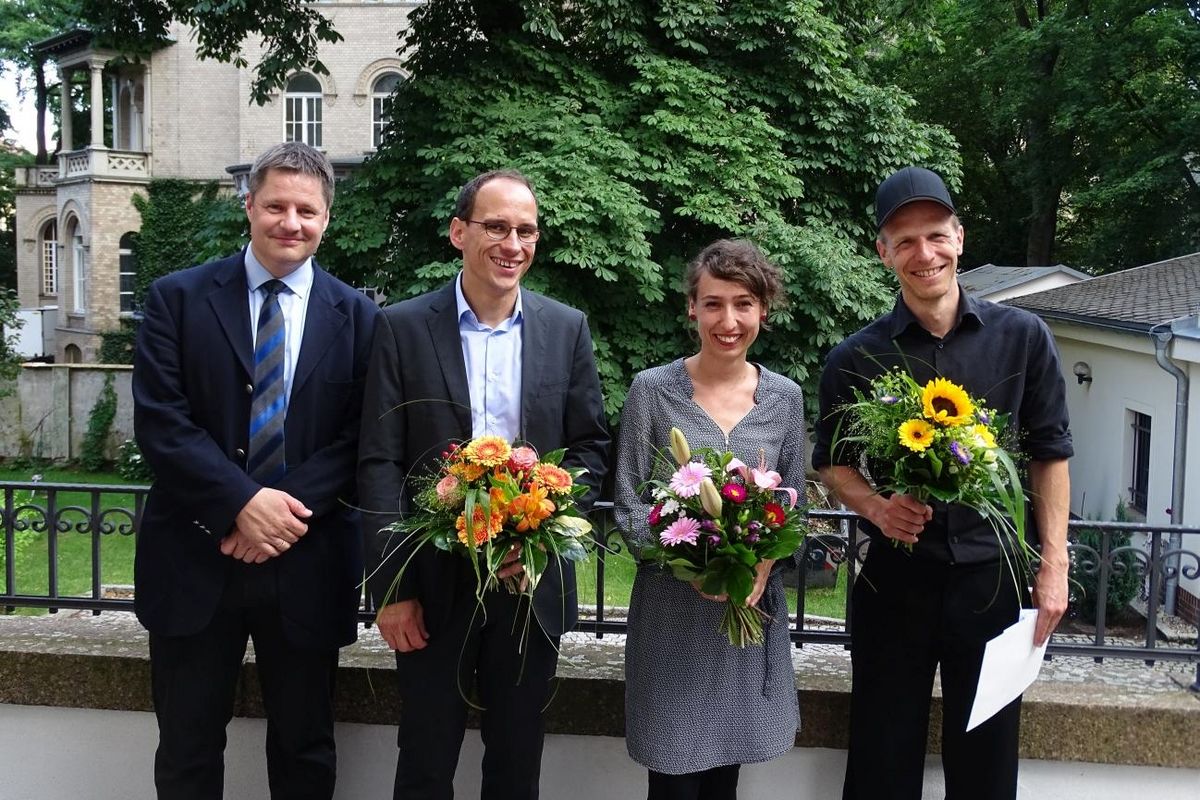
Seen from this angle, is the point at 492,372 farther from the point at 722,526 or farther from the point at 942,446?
the point at 942,446

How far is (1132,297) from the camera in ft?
65.3

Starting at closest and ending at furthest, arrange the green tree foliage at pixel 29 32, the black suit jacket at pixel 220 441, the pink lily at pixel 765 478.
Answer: the pink lily at pixel 765 478
the black suit jacket at pixel 220 441
the green tree foliage at pixel 29 32

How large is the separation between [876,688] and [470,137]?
11835mm

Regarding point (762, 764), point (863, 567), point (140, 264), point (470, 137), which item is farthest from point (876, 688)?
point (140, 264)

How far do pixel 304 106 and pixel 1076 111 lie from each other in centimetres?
2172

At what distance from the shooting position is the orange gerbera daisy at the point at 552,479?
2826 mm

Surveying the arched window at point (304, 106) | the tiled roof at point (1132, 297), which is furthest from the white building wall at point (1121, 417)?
the arched window at point (304, 106)

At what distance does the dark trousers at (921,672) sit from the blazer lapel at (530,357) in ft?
3.74

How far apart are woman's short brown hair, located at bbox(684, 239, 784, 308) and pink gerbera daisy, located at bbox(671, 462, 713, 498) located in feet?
2.08

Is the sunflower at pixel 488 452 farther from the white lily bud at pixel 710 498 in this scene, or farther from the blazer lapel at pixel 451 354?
the white lily bud at pixel 710 498

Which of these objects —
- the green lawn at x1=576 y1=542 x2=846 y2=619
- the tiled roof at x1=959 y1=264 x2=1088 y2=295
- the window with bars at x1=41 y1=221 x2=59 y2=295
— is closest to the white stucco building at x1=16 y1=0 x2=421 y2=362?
the window with bars at x1=41 y1=221 x2=59 y2=295

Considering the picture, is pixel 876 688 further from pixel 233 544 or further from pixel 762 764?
pixel 233 544

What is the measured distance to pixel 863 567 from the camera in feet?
10.9

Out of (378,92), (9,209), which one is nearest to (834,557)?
(378,92)
